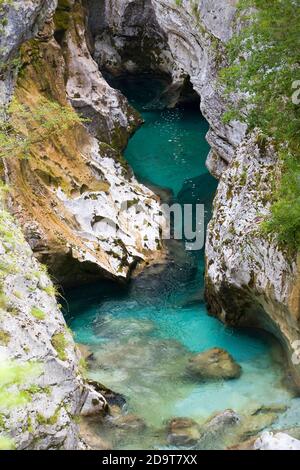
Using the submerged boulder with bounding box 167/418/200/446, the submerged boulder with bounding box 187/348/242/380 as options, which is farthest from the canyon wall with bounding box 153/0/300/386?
the submerged boulder with bounding box 167/418/200/446

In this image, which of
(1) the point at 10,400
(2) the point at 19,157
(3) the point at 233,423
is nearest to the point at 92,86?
(2) the point at 19,157

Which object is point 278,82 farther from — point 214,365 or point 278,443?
point 278,443

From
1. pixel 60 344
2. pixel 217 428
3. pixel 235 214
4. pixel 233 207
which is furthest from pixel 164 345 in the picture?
pixel 60 344

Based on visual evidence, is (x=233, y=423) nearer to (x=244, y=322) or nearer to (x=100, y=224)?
(x=244, y=322)

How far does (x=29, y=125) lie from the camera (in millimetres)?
17984

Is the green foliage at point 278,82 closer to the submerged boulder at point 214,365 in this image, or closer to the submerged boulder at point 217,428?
the submerged boulder at point 214,365

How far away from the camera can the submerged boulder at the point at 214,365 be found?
1401 centimetres

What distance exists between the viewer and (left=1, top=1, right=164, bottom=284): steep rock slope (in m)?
17.2

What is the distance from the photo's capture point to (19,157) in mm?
16688

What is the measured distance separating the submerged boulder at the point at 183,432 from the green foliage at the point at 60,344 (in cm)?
402

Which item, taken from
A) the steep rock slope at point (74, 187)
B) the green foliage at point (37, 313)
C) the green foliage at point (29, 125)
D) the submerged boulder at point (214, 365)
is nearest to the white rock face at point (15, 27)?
the green foliage at point (29, 125)

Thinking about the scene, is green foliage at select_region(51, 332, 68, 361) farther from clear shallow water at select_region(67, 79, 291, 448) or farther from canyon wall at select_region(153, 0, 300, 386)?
canyon wall at select_region(153, 0, 300, 386)

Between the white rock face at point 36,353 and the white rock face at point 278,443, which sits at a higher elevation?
the white rock face at point 36,353

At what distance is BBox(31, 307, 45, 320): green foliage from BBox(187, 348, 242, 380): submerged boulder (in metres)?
6.30
